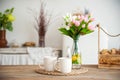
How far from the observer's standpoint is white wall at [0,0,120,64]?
452 centimetres

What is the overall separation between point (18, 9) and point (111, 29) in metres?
1.63

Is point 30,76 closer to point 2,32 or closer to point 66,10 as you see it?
point 2,32

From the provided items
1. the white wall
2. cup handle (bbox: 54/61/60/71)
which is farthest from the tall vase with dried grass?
cup handle (bbox: 54/61/60/71)

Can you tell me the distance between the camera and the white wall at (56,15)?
178 inches

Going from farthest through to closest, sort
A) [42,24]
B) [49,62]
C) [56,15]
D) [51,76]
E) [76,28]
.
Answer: [56,15] < [42,24] < [76,28] < [49,62] < [51,76]

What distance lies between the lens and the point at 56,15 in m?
4.56

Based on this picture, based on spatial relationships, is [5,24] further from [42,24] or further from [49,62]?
[49,62]

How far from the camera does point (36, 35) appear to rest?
4566 millimetres

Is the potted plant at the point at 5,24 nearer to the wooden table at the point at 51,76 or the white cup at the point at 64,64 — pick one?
the wooden table at the point at 51,76

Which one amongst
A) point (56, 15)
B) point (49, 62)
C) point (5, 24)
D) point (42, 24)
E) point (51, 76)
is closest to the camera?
point (51, 76)

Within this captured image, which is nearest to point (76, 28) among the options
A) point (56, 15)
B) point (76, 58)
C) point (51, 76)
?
point (76, 58)

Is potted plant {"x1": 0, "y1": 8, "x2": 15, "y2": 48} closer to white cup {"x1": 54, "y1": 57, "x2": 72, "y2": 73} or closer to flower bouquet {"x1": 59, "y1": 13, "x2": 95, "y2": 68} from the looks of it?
flower bouquet {"x1": 59, "y1": 13, "x2": 95, "y2": 68}

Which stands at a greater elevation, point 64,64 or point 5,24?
point 5,24

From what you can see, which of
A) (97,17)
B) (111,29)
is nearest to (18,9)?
(97,17)
